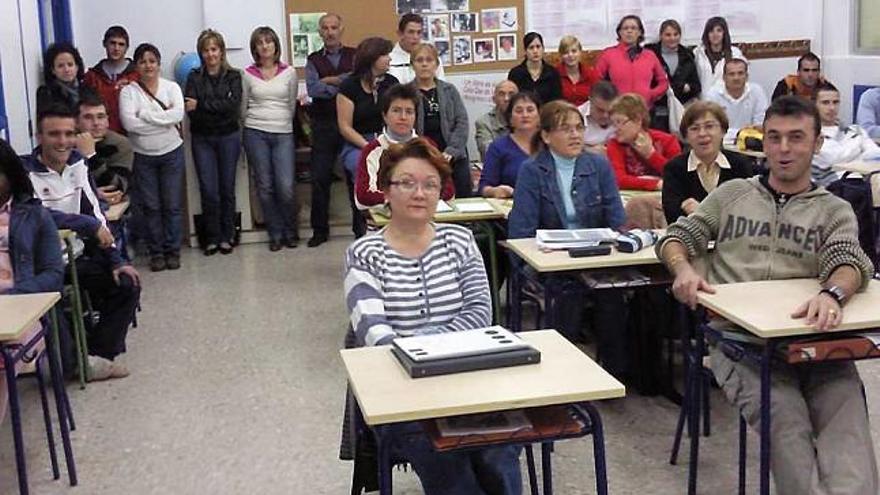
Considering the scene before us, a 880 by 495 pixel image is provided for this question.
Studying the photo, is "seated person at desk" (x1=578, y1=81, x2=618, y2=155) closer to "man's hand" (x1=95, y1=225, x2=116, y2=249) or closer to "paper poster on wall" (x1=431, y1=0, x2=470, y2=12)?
"paper poster on wall" (x1=431, y1=0, x2=470, y2=12)

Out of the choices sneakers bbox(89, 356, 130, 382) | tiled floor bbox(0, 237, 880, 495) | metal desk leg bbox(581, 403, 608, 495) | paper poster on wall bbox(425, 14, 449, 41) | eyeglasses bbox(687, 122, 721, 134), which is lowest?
tiled floor bbox(0, 237, 880, 495)

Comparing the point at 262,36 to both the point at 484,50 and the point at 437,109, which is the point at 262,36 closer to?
the point at 437,109

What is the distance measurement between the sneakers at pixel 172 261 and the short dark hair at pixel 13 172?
3244 millimetres

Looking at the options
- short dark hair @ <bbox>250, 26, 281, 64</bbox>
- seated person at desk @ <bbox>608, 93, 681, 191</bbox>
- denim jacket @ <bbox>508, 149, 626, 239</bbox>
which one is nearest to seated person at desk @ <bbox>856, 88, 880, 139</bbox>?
seated person at desk @ <bbox>608, 93, 681, 191</bbox>

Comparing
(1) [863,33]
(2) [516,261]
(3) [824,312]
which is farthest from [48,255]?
(1) [863,33]

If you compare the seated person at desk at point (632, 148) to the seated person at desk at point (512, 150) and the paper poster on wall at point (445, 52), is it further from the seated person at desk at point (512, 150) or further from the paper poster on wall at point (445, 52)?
the paper poster on wall at point (445, 52)

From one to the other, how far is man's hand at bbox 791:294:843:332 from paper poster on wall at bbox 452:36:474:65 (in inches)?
244

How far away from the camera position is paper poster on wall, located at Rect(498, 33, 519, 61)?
8758mm

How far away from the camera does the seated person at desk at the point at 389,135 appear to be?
17.2ft

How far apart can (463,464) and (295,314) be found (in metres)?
3.25

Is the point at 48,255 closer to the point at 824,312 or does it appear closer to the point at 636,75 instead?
the point at 824,312

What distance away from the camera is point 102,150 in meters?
6.36

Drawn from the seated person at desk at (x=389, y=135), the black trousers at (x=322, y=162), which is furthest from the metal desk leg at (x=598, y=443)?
the black trousers at (x=322, y=162)

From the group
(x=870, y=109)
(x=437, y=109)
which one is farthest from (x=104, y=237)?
(x=870, y=109)
